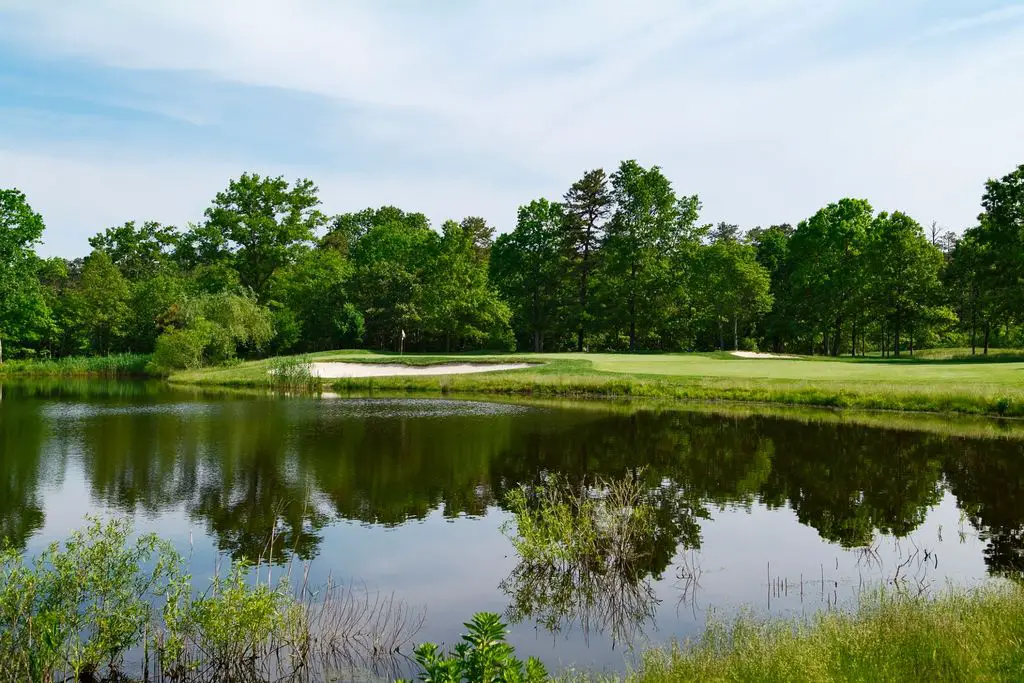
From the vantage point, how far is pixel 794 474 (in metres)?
20.6

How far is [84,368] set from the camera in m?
A: 62.2

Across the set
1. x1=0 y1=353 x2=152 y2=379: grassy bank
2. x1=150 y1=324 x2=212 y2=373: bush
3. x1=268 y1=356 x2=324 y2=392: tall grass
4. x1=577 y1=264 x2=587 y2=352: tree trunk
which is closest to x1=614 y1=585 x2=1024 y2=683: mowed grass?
x1=268 y1=356 x2=324 y2=392: tall grass

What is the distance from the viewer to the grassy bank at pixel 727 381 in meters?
32.9

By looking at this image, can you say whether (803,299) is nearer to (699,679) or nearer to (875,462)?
(875,462)

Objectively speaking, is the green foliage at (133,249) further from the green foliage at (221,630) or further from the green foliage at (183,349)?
the green foliage at (221,630)

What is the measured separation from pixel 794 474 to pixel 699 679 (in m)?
14.3

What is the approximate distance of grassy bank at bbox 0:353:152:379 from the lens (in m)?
60.6

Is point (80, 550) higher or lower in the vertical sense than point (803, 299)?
lower

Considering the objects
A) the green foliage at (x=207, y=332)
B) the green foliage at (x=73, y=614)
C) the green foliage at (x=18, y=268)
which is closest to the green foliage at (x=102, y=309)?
the green foliage at (x=18, y=268)

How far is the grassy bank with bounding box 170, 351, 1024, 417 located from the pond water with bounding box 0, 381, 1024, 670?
4092mm

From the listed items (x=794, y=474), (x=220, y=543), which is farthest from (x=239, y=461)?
(x=794, y=474)

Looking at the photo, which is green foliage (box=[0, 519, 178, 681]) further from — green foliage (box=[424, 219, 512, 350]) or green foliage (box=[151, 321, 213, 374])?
green foliage (box=[424, 219, 512, 350])

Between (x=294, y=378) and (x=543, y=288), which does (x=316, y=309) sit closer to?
(x=543, y=288)

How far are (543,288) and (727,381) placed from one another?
41.6 meters
